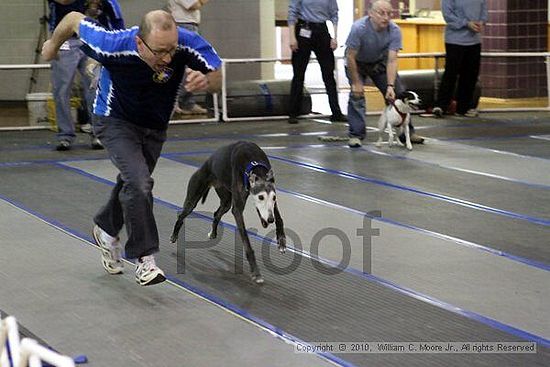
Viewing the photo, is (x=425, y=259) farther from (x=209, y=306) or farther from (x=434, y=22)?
(x=434, y=22)

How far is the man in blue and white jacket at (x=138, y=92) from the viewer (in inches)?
209

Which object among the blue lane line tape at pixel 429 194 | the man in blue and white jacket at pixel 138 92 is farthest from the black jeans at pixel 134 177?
the blue lane line tape at pixel 429 194

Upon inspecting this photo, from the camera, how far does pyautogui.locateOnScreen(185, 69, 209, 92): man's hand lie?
211 inches

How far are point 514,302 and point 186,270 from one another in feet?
6.16

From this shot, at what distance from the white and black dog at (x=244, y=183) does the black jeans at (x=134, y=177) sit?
1.43 feet

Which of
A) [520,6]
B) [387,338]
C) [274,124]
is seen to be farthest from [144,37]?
[520,6]

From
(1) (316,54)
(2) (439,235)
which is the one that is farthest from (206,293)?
(1) (316,54)

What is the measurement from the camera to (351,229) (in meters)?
7.00

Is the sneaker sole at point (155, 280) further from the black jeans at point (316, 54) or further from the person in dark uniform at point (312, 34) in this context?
the black jeans at point (316, 54)

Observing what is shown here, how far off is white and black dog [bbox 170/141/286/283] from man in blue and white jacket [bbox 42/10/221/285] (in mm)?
414

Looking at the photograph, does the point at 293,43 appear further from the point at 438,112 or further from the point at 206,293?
the point at 206,293

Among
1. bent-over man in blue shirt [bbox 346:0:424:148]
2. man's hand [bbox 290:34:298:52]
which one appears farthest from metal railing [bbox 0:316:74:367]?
man's hand [bbox 290:34:298:52]

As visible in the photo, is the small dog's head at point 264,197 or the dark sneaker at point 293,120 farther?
the dark sneaker at point 293,120

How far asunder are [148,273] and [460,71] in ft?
27.1
